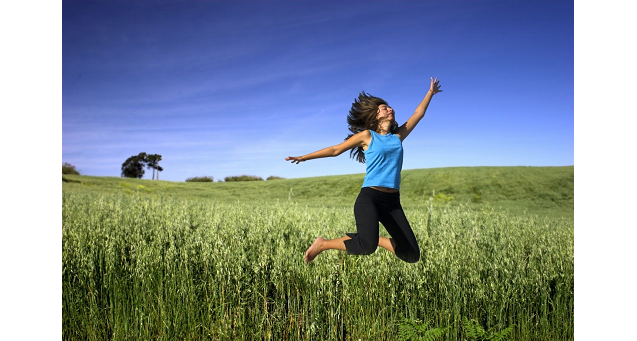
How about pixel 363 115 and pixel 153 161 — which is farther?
pixel 153 161

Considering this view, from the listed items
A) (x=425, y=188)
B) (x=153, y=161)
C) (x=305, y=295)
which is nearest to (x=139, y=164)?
(x=153, y=161)

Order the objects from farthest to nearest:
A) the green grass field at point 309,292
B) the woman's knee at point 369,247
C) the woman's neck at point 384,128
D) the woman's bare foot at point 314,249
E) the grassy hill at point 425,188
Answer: the grassy hill at point 425,188 < the green grass field at point 309,292 < the woman's bare foot at point 314,249 < the woman's neck at point 384,128 < the woman's knee at point 369,247

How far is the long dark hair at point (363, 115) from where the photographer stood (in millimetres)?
2304

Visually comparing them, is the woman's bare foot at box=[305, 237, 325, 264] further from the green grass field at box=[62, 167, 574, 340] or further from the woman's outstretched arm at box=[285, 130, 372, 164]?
the woman's outstretched arm at box=[285, 130, 372, 164]

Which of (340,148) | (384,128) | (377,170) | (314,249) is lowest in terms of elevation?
(314,249)

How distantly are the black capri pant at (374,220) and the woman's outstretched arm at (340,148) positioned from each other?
274 millimetres

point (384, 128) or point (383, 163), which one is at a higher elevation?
point (384, 128)

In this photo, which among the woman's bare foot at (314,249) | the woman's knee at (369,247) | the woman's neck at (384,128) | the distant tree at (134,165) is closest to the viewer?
the woman's knee at (369,247)

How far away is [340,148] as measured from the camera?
2.12 metres

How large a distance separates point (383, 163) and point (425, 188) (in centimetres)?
507

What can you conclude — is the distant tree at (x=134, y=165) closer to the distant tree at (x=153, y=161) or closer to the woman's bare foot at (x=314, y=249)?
the distant tree at (x=153, y=161)

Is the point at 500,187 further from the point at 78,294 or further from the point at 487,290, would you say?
the point at 78,294

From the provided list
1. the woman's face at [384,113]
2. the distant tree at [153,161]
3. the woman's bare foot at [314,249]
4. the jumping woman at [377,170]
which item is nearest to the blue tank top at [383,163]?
the jumping woman at [377,170]

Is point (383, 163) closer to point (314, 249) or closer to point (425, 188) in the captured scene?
point (314, 249)
